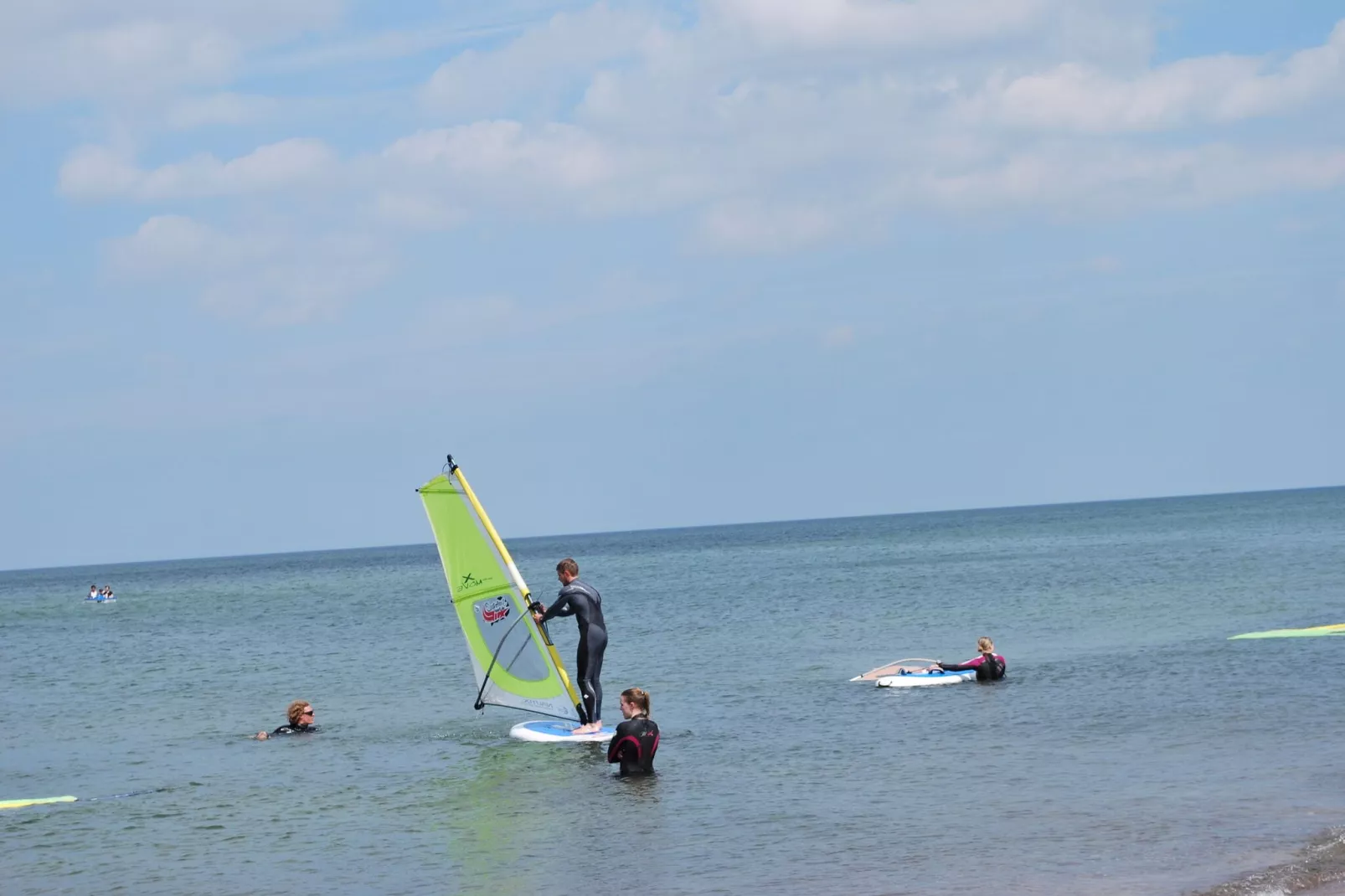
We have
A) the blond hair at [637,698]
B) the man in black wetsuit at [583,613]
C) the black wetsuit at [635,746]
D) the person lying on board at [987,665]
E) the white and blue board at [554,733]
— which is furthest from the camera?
Result: the person lying on board at [987,665]

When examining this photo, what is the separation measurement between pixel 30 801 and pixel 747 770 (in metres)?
8.19

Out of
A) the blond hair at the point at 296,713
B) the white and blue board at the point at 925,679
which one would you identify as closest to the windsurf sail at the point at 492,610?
the blond hair at the point at 296,713

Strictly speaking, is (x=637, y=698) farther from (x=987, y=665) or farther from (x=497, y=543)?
(x=987, y=665)

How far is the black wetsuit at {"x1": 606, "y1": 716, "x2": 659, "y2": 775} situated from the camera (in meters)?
15.5

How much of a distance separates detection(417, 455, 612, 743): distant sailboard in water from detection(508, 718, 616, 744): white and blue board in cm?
1

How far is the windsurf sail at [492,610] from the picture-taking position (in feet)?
58.4

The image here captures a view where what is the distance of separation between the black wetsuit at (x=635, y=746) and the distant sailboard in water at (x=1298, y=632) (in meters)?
15.9

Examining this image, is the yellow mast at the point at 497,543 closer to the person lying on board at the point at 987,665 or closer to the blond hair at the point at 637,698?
the blond hair at the point at 637,698

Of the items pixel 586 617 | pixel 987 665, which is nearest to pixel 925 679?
pixel 987 665

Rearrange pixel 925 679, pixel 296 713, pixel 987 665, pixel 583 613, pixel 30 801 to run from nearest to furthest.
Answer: pixel 30 801 → pixel 583 613 → pixel 296 713 → pixel 987 665 → pixel 925 679

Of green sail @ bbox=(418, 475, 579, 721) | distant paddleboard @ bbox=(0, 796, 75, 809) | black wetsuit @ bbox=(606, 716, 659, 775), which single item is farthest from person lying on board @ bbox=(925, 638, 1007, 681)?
distant paddleboard @ bbox=(0, 796, 75, 809)

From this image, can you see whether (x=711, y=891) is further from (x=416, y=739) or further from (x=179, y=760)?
(x=179, y=760)

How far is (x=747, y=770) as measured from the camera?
16.1m

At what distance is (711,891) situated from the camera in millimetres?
10945
